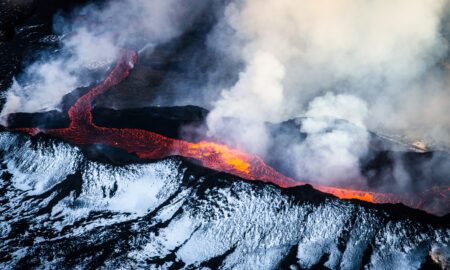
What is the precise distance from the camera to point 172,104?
54.1ft

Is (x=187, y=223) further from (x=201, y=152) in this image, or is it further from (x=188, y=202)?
(x=201, y=152)

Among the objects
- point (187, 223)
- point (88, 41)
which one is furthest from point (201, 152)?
point (88, 41)

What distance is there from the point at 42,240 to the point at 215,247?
5418mm

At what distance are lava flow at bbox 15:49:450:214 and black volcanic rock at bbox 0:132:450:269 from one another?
2.94m

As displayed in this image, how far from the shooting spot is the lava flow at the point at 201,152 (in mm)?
11469

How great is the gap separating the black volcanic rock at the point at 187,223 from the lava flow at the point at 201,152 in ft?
9.66

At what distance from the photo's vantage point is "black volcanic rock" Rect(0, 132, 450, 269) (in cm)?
733

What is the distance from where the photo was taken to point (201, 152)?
1371 cm

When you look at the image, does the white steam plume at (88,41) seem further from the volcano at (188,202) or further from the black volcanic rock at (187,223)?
the black volcanic rock at (187,223)

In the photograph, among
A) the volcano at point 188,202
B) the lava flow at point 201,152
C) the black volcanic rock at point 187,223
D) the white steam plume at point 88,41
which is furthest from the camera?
the white steam plume at point 88,41

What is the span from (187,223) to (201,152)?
538 cm

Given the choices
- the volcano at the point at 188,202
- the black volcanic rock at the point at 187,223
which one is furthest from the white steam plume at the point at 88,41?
the black volcanic rock at the point at 187,223

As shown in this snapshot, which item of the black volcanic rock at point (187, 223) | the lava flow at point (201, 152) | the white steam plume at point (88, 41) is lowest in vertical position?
the black volcanic rock at point (187, 223)

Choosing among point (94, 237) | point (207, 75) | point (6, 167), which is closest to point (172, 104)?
point (207, 75)
